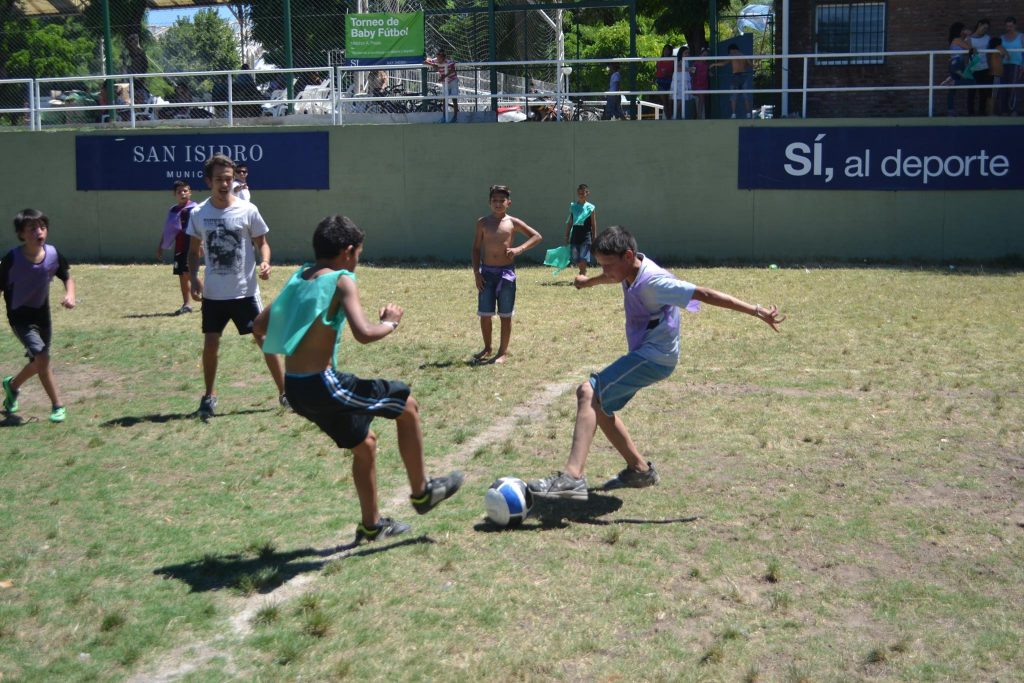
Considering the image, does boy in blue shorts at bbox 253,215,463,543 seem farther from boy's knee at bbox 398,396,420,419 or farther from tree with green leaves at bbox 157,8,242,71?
tree with green leaves at bbox 157,8,242,71

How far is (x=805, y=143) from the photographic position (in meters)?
20.7

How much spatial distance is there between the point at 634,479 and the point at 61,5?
2660 cm

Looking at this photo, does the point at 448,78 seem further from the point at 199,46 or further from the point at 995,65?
the point at 995,65

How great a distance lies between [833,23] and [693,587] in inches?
808

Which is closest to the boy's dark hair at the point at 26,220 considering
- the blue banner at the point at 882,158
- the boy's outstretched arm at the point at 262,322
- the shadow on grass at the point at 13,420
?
the shadow on grass at the point at 13,420

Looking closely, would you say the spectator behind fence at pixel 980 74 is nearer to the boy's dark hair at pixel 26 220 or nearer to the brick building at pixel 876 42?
the brick building at pixel 876 42

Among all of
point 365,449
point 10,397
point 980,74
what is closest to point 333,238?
point 365,449

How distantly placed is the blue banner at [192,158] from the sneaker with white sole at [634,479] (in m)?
16.5

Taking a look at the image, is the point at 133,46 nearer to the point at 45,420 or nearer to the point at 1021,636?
the point at 45,420

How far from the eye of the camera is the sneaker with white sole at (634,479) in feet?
23.4

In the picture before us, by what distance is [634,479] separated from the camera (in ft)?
23.5

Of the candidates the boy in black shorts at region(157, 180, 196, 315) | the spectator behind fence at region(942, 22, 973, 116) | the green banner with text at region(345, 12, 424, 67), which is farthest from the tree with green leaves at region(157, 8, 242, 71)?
the spectator behind fence at region(942, 22, 973, 116)

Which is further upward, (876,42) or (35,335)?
(876,42)

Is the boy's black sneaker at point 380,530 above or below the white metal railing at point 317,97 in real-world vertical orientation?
below
